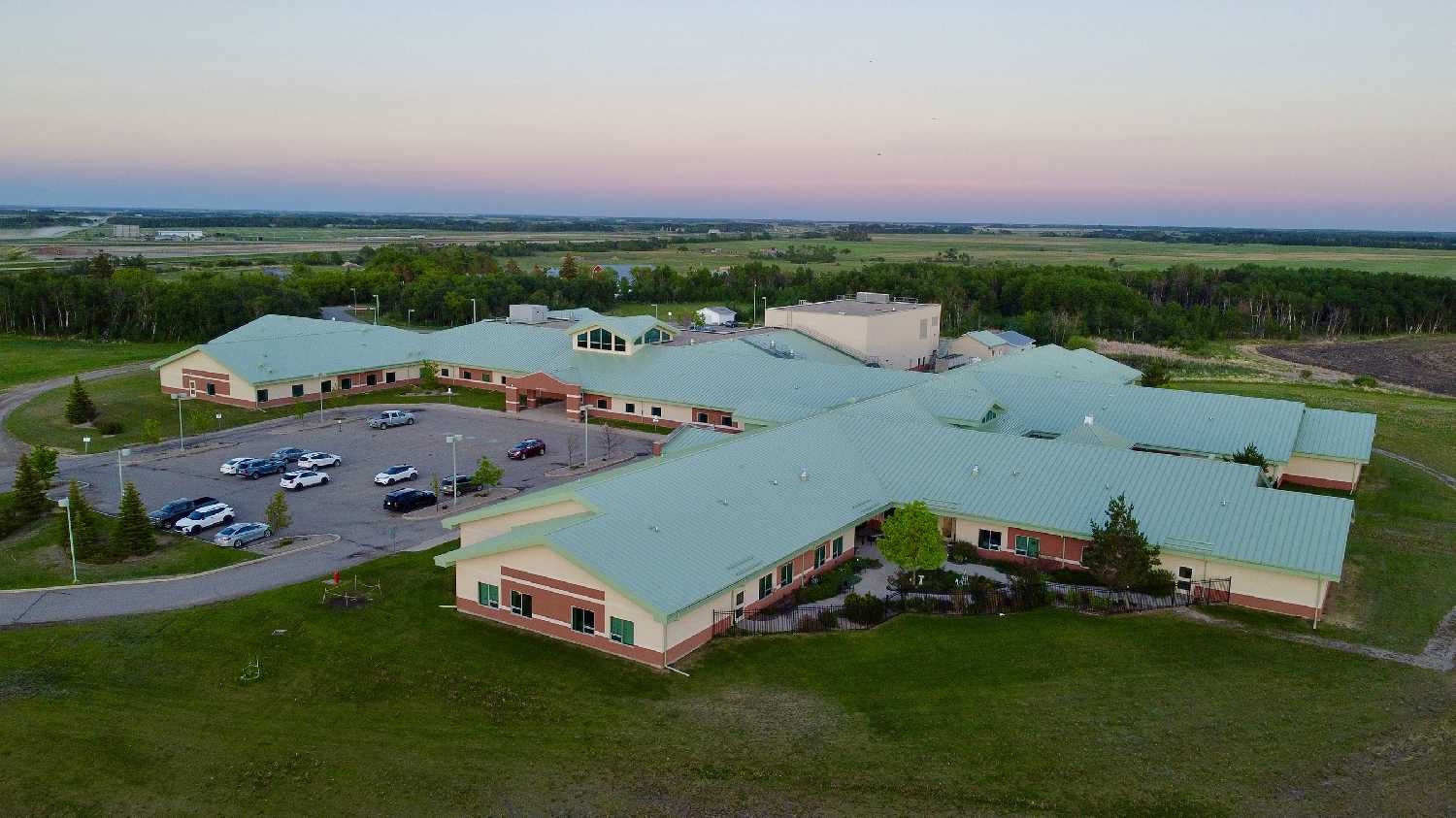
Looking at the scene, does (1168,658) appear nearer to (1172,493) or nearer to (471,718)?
(1172,493)

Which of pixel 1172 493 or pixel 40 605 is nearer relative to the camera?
pixel 40 605

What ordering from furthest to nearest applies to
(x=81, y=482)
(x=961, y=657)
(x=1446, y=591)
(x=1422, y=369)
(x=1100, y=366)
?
(x=1422, y=369)
(x=1100, y=366)
(x=81, y=482)
(x=1446, y=591)
(x=961, y=657)

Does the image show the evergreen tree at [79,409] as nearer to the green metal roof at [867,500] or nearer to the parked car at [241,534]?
the parked car at [241,534]

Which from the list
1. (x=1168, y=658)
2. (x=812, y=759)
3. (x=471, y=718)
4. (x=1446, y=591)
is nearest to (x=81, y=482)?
(x=471, y=718)

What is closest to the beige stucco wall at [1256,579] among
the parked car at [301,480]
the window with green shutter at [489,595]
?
the window with green shutter at [489,595]

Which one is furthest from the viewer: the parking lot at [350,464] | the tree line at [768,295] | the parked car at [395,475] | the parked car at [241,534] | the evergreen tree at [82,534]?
the tree line at [768,295]

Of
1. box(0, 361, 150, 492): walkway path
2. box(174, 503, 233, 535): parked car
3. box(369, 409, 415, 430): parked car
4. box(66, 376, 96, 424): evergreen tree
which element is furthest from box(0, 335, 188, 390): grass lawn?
box(174, 503, 233, 535): parked car

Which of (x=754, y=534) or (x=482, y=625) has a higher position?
(x=754, y=534)

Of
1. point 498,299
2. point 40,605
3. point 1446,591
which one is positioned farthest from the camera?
point 498,299
